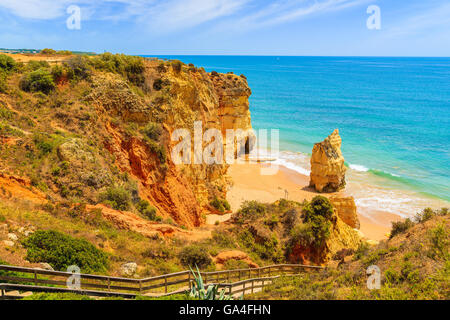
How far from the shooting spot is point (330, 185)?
3425cm

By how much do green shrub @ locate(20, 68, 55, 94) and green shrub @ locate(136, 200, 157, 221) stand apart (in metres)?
9.43

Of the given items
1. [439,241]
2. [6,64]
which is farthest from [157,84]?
[439,241]

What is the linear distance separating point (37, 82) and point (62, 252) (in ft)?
45.1

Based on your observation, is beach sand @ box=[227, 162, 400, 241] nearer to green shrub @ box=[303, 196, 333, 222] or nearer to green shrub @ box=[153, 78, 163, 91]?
green shrub @ box=[303, 196, 333, 222]

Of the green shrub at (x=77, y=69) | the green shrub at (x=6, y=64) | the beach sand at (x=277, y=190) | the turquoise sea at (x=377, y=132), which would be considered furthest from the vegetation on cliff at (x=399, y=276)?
the turquoise sea at (x=377, y=132)

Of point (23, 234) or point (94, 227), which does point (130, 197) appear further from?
point (23, 234)

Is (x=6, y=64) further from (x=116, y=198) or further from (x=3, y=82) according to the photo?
(x=116, y=198)

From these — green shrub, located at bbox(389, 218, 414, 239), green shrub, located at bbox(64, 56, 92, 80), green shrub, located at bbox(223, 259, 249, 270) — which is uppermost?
green shrub, located at bbox(64, 56, 92, 80)

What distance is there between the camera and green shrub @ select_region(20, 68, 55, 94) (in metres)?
18.7

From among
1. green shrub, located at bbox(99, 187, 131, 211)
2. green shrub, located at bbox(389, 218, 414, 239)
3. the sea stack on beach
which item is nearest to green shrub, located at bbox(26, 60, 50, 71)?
green shrub, located at bbox(99, 187, 131, 211)

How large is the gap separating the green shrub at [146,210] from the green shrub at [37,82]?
9433 mm

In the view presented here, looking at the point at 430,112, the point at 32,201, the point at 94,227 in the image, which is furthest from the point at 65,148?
the point at 430,112

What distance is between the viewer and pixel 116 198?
14898mm

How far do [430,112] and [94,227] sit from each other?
79.4m
